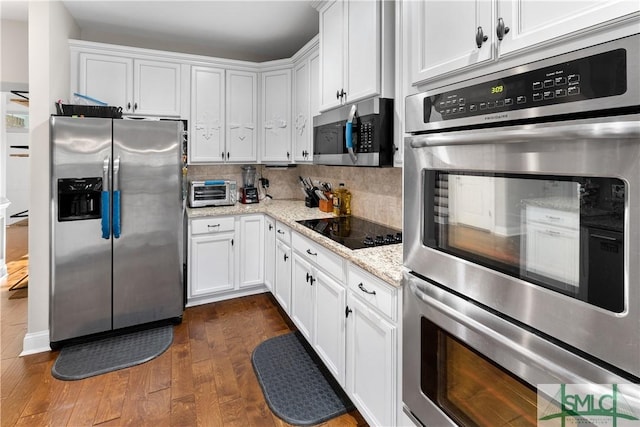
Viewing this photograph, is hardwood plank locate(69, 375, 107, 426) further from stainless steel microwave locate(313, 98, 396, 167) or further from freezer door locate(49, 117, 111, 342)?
stainless steel microwave locate(313, 98, 396, 167)

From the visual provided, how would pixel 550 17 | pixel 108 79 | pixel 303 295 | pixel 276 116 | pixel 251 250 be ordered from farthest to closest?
pixel 276 116 < pixel 251 250 < pixel 108 79 < pixel 303 295 < pixel 550 17

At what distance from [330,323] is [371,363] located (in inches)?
17.9

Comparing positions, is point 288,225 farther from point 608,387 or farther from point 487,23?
point 608,387

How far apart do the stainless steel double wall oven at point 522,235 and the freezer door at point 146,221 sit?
2.15 metres

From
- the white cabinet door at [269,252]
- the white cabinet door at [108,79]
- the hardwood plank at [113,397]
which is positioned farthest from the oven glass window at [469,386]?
the white cabinet door at [108,79]

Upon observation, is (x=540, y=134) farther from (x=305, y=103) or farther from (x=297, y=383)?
(x=305, y=103)

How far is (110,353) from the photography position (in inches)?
97.7

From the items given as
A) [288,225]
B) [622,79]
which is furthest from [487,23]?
[288,225]

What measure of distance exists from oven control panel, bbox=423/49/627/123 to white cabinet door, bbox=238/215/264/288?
2520 mm

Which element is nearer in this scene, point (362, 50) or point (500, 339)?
point (500, 339)

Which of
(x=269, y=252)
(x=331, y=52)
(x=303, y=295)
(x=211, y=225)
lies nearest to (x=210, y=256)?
(x=211, y=225)

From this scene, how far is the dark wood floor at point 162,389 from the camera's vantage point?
6.04 feet

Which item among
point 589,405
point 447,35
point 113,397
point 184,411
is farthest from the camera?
point 113,397

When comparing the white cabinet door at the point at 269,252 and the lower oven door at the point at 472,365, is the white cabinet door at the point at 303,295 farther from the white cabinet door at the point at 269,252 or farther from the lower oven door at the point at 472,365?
the lower oven door at the point at 472,365
